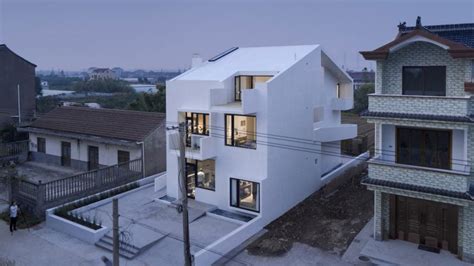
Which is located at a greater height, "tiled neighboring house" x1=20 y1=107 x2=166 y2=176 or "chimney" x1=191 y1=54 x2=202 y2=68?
"chimney" x1=191 y1=54 x2=202 y2=68

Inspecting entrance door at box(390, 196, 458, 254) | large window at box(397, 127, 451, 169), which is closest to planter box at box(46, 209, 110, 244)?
entrance door at box(390, 196, 458, 254)

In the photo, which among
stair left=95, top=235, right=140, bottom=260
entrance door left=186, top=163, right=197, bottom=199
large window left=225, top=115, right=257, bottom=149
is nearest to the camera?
stair left=95, top=235, right=140, bottom=260

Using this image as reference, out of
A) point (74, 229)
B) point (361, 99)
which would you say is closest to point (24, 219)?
point (74, 229)

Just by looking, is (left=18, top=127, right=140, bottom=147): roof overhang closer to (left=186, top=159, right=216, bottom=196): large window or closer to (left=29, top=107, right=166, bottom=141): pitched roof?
(left=29, top=107, right=166, bottom=141): pitched roof

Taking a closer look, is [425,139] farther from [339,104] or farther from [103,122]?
[103,122]

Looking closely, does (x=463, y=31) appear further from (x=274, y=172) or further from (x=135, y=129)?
(x=135, y=129)

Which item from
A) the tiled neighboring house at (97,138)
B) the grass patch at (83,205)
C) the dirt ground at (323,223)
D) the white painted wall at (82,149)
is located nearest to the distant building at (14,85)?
the tiled neighboring house at (97,138)

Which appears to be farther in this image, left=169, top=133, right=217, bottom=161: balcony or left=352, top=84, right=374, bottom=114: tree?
left=352, top=84, right=374, bottom=114: tree

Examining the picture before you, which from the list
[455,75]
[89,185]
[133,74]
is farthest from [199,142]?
[133,74]
